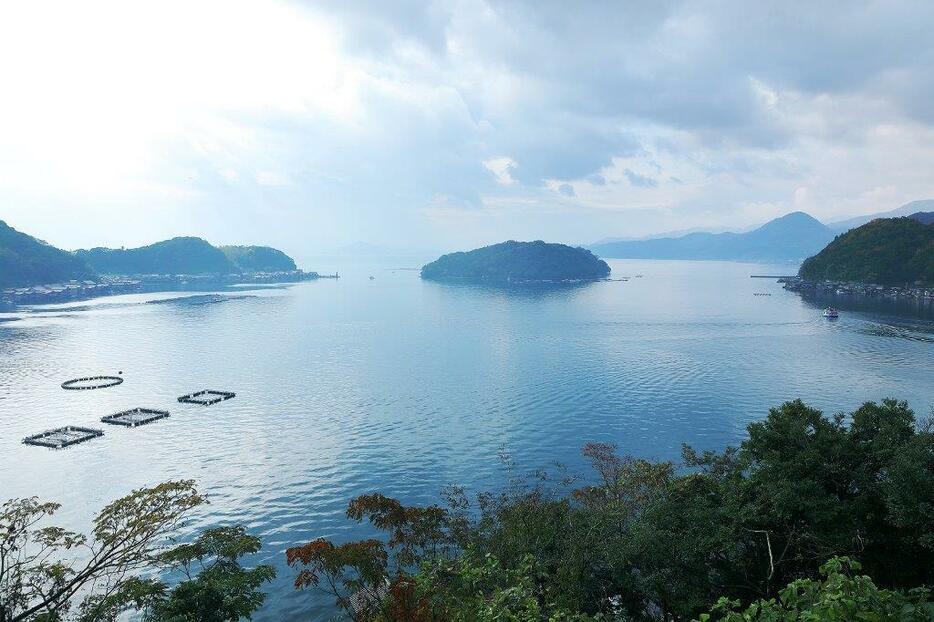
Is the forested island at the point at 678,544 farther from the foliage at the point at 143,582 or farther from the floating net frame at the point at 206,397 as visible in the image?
the floating net frame at the point at 206,397

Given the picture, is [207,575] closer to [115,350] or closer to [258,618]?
[258,618]

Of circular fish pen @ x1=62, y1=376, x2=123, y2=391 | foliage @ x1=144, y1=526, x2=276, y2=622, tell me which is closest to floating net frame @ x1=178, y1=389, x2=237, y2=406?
circular fish pen @ x1=62, y1=376, x2=123, y2=391

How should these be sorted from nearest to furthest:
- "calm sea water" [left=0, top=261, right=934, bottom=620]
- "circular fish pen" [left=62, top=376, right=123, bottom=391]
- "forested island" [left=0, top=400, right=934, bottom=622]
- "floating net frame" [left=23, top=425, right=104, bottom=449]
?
"forested island" [left=0, top=400, right=934, bottom=622] < "calm sea water" [left=0, top=261, right=934, bottom=620] < "floating net frame" [left=23, top=425, right=104, bottom=449] < "circular fish pen" [left=62, top=376, right=123, bottom=391]

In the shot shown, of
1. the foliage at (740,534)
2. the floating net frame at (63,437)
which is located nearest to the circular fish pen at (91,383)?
the floating net frame at (63,437)

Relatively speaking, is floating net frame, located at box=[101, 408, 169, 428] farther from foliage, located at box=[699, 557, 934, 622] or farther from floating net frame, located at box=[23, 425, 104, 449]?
foliage, located at box=[699, 557, 934, 622]

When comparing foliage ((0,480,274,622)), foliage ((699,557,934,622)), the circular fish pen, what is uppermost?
foliage ((699,557,934,622))

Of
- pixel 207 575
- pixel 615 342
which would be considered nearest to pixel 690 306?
pixel 615 342

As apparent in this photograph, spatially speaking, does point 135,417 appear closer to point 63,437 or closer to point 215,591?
point 63,437

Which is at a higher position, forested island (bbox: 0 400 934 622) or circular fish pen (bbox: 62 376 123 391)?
forested island (bbox: 0 400 934 622)
